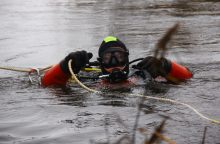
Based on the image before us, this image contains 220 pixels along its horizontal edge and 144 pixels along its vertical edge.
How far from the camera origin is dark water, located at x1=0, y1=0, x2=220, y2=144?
15.9 feet

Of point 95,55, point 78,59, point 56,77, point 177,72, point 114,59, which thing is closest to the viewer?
point 114,59

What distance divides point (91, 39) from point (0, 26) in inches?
192

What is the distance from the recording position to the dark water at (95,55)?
15.9ft

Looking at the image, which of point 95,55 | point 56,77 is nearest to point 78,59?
point 56,77

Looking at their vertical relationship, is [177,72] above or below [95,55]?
above

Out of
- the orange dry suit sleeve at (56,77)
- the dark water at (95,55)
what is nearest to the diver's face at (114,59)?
the dark water at (95,55)

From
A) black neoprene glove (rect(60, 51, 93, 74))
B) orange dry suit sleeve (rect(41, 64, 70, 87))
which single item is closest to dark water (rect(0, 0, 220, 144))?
orange dry suit sleeve (rect(41, 64, 70, 87))

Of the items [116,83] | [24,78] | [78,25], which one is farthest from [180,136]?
[78,25]

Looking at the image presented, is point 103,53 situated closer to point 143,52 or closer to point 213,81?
point 213,81

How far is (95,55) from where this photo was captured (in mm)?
11289

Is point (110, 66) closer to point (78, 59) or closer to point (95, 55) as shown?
point (78, 59)

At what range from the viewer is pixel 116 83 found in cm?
682

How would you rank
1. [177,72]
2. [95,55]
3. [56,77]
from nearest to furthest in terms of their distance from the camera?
1. [56,77]
2. [177,72]
3. [95,55]

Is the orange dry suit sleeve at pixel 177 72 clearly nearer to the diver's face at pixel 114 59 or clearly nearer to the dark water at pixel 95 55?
the dark water at pixel 95 55
